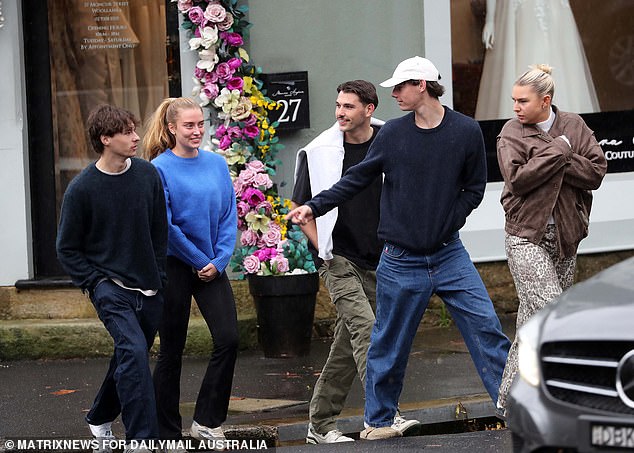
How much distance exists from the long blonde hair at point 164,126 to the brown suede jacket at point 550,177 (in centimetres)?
176

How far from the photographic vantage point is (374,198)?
7.55m

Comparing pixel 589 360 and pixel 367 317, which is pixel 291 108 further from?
pixel 589 360

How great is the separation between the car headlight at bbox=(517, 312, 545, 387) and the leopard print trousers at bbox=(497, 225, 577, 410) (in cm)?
219

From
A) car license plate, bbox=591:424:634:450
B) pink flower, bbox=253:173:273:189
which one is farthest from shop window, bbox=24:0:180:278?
car license plate, bbox=591:424:634:450

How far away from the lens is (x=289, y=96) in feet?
34.7

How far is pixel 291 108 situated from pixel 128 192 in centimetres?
406

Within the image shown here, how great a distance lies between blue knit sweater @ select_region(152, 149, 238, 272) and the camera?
23.5ft

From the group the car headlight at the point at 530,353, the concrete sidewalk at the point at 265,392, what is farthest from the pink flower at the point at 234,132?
the car headlight at the point at 530,353

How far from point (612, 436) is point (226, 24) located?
6523mm

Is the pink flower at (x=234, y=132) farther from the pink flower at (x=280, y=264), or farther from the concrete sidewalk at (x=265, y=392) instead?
the concrete sidewalk at (x=265, y=392)

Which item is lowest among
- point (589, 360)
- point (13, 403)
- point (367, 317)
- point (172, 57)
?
point (13, 403)

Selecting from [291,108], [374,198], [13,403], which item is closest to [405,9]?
[291,108]

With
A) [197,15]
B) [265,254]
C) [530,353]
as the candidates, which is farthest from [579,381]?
[197,15]

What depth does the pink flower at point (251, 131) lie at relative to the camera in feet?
34.0
